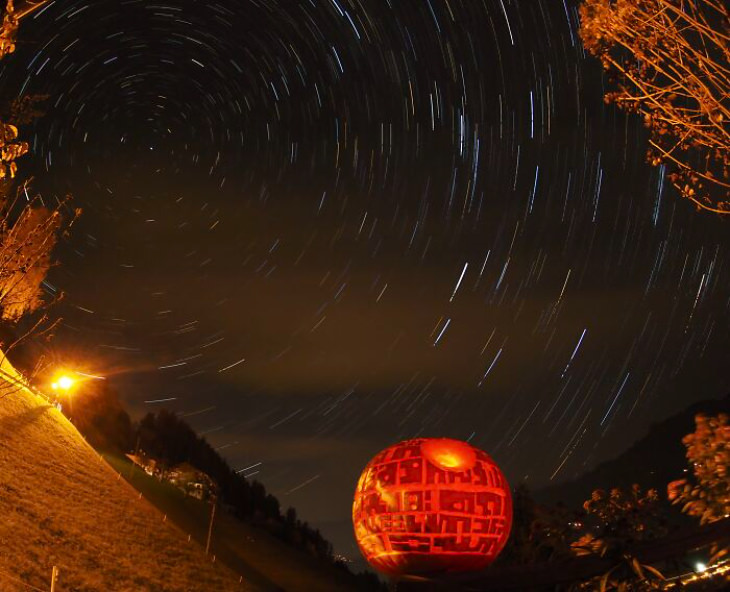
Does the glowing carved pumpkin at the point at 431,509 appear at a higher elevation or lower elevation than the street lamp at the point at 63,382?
lower

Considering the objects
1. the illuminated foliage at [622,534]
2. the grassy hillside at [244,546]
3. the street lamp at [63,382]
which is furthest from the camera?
the grassy hillside at [244,546]

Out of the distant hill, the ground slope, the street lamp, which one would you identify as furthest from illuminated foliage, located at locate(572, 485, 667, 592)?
the street lamp

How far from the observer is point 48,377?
30.0 m

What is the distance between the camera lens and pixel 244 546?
105ft

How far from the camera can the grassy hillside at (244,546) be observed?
26.6 meters

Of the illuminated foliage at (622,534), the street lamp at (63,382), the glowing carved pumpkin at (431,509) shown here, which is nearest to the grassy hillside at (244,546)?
the street lamp at (63,382)

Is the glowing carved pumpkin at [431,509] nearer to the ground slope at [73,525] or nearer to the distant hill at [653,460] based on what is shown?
the ground slope at [73,525]

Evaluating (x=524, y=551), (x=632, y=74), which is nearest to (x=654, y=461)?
(x=524, y=551)

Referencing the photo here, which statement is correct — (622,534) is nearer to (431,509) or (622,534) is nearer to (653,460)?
(431,509)

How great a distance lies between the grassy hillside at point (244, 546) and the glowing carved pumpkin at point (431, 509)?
18.2 metres

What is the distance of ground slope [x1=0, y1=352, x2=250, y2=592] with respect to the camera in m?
11.8

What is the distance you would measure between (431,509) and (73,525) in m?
11.0

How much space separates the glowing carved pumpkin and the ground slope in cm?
731

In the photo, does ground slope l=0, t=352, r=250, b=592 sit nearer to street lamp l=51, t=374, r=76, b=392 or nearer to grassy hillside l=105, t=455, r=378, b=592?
street lamp l=51, t=374, r=76, b=392
